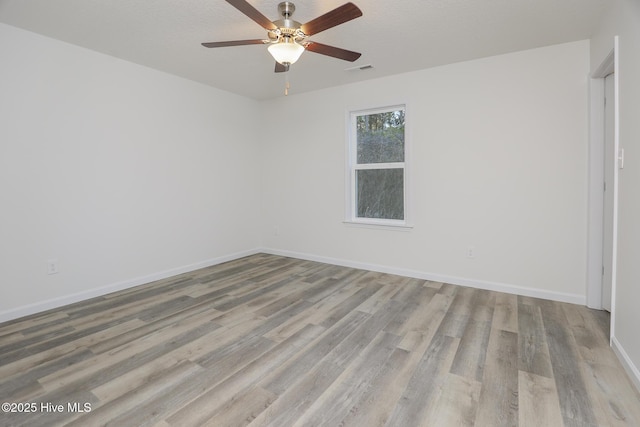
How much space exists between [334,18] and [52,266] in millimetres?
3325

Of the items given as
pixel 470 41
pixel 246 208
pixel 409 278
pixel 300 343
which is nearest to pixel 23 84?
pixel 246 208

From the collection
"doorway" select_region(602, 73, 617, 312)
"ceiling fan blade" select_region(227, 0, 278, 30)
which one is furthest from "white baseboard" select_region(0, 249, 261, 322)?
"doorway" select_region(602, 73, 617, 312)

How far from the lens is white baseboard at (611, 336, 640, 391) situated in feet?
5.98

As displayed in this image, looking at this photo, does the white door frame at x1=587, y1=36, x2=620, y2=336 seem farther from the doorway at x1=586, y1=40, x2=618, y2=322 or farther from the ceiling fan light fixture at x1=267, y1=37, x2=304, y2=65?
the ceiling fan light fixture at x1=267, y1=37, x2=304, y2=65

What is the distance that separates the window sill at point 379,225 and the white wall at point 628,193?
209cm

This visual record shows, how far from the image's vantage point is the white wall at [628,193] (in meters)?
1.87

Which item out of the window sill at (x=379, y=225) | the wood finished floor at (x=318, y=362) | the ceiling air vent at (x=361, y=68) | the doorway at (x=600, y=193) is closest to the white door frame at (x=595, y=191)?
the doorway at (x=600, y=193)

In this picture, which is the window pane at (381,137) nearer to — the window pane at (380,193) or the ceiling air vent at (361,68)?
the window pane at (380,193)

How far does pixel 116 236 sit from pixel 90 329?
121cm

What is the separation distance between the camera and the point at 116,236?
3.54 m

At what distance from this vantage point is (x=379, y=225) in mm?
4227

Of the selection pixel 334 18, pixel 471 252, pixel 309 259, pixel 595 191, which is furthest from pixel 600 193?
pixel 309 259

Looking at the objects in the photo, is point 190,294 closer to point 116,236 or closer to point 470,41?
point 116,236

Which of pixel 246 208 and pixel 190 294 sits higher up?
pixel 246 208
